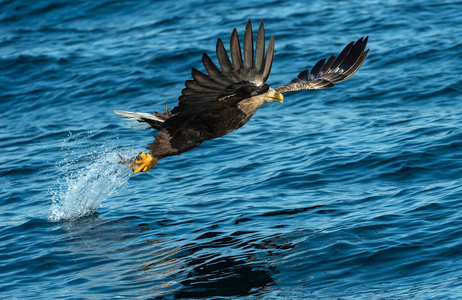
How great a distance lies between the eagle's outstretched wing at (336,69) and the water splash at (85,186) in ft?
8.22

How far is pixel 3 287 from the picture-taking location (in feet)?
20.2

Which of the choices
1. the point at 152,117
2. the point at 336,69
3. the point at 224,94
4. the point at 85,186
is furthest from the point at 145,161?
the point at 336,69

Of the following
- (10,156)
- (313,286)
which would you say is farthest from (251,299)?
(10,156)

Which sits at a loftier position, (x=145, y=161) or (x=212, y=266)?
(x=145, y=161)

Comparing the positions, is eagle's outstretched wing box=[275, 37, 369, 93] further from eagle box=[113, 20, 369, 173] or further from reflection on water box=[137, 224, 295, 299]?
reflection on water box=[137, 224, 295, 299]

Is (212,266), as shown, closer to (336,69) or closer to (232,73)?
(232,73)

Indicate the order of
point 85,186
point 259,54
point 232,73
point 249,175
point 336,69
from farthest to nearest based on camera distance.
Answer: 1. point 249,175
2. point 85,186
3. point 336,69
4. point 232,73
5. point 259,54

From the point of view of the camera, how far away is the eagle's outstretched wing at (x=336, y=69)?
7.58 metres

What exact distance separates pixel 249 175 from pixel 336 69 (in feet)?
5.96

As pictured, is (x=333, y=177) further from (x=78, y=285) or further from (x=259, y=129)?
(x=78, y=285)

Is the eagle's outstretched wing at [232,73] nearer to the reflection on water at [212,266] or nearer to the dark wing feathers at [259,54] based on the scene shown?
the dark wing feathers at [259,54]

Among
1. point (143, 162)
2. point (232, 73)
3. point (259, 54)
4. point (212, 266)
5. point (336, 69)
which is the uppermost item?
point (259, 54)

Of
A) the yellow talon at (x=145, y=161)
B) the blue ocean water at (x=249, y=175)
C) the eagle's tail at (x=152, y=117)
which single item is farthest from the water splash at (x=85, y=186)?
the eagle's tail at (x=152, y=117)

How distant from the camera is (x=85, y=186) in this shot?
8492mm
